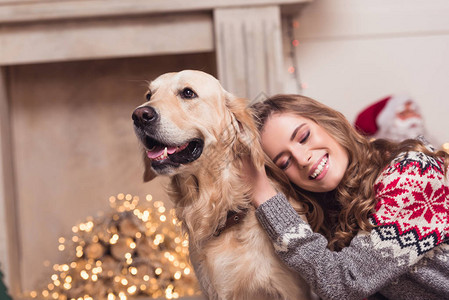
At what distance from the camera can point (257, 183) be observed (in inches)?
44.1

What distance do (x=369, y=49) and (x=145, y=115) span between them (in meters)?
1.90

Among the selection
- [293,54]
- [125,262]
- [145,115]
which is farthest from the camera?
[293,54]

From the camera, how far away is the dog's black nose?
3.36 feet

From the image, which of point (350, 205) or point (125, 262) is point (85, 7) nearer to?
point (125, 262)

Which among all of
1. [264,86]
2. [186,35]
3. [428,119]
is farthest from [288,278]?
[428,119]

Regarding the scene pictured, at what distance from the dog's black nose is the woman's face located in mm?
303

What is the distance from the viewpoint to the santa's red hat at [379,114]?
228cm

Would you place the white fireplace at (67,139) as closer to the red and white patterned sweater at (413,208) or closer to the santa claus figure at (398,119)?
the santa claus figure at (398,119)

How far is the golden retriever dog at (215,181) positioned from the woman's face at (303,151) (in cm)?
7

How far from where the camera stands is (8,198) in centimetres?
226

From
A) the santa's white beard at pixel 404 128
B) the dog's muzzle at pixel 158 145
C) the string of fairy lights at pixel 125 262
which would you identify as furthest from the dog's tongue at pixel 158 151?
the santa's white beard at pixel 404 128

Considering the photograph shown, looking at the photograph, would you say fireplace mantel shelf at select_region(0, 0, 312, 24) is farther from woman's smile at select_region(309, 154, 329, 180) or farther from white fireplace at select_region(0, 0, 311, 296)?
woman's smile at select_region(309, 154, 329, 180)

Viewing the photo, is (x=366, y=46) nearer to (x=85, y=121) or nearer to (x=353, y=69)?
(x=353, y=69)

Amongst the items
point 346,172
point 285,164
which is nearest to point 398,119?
point 346,172
